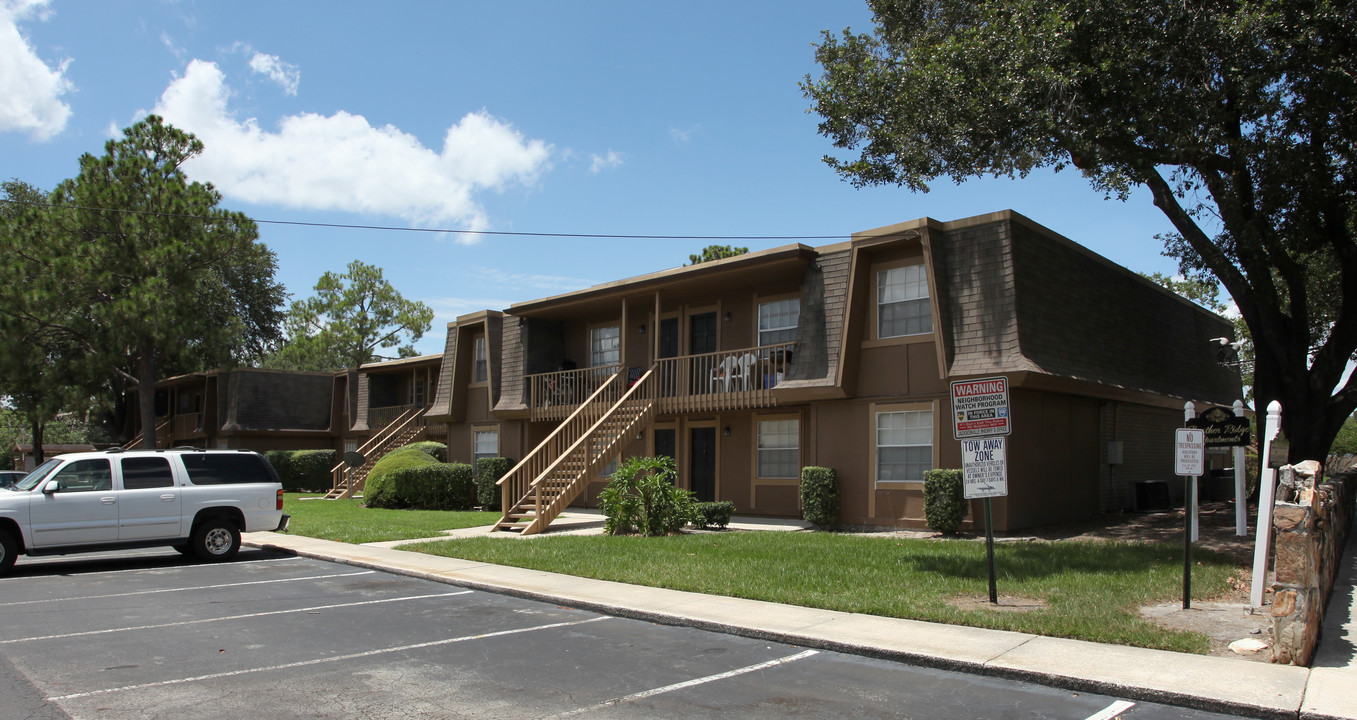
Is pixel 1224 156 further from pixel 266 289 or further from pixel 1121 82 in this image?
pixel 266 289

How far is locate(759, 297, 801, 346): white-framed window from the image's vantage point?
19.8 m

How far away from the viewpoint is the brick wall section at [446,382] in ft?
92.9

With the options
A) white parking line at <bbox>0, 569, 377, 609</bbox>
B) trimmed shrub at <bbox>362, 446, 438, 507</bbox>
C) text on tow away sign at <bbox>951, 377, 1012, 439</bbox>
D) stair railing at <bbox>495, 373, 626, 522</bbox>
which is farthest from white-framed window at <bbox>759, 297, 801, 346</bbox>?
trimmed shrub at <bbox>362, 446, 438, 507</bbox>

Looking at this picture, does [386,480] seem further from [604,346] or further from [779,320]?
[779,320]

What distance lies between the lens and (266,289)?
A: 50562 millimetres

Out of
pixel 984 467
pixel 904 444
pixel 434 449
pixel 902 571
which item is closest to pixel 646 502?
pixel 904 444

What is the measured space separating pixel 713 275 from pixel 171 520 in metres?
11.0

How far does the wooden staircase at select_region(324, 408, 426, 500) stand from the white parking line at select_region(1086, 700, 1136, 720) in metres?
27.7

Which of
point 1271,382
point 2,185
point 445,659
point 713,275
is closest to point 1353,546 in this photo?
point 1271,382

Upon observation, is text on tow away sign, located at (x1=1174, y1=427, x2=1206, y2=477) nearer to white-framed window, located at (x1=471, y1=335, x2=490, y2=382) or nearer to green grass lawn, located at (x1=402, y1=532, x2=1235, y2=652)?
green grass lawn, located at (x1=402, y1=532, x2=1235, y2=652)

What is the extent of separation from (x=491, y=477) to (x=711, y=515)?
8675 millimetres

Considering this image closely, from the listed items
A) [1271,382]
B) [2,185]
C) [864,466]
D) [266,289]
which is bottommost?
[864,466]

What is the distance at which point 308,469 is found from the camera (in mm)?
34750

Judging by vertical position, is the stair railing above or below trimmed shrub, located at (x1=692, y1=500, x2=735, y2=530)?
above
